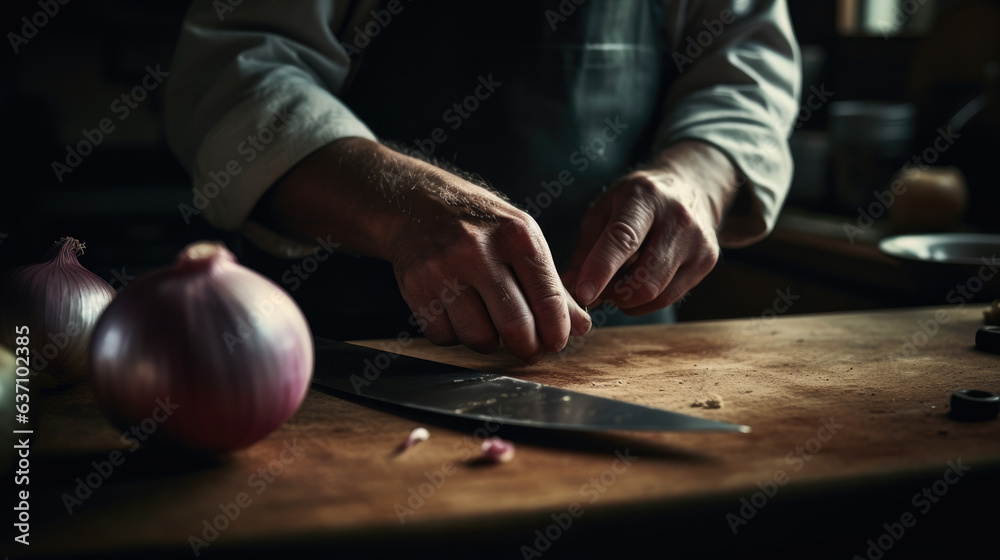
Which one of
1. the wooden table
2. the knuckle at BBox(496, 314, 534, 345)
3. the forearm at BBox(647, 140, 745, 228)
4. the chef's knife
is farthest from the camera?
the forearm at BBox(647, 140, 745, 228)

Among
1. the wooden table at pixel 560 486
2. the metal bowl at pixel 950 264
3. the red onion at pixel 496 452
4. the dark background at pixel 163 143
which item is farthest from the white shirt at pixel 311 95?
the dark background at pixel 163 143

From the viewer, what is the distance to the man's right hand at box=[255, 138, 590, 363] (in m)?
0.79

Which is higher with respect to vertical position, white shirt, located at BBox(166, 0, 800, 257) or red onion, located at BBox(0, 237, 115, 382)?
white shirt, located at BBox(166, 0, 800, 257)

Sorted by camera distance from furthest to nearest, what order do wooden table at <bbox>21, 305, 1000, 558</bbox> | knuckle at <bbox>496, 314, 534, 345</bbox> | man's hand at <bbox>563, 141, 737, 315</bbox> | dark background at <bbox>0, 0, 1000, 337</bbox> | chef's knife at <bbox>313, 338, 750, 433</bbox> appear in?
dark background at <bbox>0, 0, 1000, 337</bbox>, man's hand at <bbox>563, 141, 737, 315</bbox>, knuckle at <bbox>496, 314, 534, 345</bbox>, chef's knife at <bbox>313, 338, 750, 433</bbox>, wooden table at <bbox>21, 305, 1000, 558</bbox>

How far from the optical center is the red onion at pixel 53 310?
26.8 inches

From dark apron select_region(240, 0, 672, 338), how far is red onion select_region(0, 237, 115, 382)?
0.41 metres

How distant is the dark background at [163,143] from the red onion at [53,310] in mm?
1207

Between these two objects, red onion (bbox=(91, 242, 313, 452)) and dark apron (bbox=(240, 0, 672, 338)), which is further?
dark apron (bbox=(240, 0, 672, 338))

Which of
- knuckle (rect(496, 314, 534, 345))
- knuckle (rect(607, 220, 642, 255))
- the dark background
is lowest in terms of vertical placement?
the dark background

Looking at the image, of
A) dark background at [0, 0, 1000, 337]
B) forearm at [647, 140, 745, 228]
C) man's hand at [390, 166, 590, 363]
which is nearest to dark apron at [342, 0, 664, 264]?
forearm at [647, 140, 745, 228]

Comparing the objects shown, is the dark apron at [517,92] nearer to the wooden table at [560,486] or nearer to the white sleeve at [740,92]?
the white sleeve at [740,92]

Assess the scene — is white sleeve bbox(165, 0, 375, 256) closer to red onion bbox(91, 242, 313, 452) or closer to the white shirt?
the white shirt

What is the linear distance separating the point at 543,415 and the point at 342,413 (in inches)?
6.5

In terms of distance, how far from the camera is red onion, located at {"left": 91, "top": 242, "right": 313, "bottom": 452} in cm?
51
